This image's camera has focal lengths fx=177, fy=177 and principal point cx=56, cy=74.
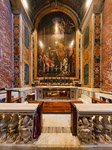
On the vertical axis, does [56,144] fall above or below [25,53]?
below

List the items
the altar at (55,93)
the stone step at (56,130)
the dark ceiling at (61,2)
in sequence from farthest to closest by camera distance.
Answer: the altar at (55,93) → the dark ceiling at (61,2) → the stone step at (56,130)

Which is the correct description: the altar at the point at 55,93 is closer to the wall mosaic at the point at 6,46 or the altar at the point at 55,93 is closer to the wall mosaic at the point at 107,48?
the wall mosaic at the point at 6,46

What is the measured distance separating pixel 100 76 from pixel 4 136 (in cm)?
620

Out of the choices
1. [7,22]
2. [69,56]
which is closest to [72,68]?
[69,56]

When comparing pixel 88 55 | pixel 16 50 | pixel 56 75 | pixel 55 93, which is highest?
pixel 16 50

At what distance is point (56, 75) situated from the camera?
1211 centimetres

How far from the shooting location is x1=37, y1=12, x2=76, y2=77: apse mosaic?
12.2m

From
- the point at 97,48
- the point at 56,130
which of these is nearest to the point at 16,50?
the point at 97,48

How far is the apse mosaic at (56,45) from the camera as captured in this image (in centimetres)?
1218

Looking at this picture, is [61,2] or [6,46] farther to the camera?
[61,2]

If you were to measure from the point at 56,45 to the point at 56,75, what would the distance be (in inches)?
82.3

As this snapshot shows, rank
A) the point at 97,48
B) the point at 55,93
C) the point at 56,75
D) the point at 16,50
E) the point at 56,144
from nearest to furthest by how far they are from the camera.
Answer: the point at 56,144, the point at 97,48, the point at 16,50, the point at 55,93, the point at 56,75

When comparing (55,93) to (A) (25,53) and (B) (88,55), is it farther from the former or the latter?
(B) (88,55)

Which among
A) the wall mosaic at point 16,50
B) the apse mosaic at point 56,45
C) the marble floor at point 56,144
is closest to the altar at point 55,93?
the apse mosaic at point 56,45
